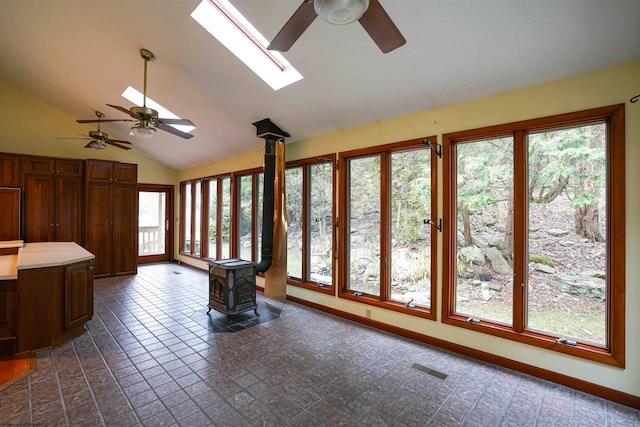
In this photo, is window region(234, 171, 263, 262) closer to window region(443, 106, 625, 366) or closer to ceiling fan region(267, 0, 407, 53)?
window region(443, 106, 625, 366)

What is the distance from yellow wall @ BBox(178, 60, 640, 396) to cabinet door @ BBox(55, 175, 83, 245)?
6.08 metres

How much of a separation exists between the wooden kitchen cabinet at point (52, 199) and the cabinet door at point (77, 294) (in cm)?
329

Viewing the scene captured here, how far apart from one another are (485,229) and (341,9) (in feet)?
8.39

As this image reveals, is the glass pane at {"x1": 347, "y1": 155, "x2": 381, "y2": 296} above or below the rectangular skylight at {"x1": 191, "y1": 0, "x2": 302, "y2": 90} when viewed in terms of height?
below

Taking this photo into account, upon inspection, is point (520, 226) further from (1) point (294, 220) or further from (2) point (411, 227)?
(1) point (294, 220)

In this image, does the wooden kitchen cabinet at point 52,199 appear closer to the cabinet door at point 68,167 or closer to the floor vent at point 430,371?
the cabinet door at point 68,167

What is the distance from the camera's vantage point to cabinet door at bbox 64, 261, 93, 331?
327 centimetres

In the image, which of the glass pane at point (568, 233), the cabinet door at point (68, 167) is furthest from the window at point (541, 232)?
the cabinet door at point (68, 167)

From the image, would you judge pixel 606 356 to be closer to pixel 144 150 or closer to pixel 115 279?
pixel 115 279

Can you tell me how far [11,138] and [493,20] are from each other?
845 centimetres

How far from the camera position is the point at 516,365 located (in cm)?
271

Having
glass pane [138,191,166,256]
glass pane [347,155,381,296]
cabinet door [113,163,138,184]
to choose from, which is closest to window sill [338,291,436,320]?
glass pane [347,155,381,296]

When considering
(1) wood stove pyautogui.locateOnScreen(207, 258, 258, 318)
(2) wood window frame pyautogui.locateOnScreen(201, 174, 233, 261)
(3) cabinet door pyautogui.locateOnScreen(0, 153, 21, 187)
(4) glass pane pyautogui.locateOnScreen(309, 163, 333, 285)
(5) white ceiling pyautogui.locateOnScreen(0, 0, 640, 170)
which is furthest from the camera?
(2) wood window frame pyautogui.locateOnScreen(201, 174, 233, 261)

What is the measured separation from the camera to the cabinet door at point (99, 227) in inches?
244
